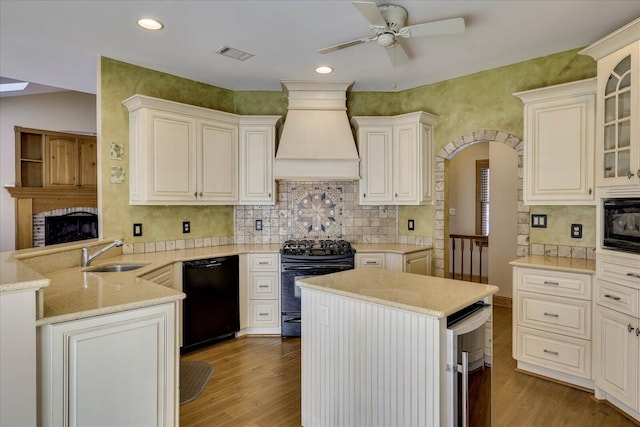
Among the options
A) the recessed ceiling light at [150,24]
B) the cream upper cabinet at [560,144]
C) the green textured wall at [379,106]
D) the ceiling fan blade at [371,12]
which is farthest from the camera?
the green textured wall at [379,106]

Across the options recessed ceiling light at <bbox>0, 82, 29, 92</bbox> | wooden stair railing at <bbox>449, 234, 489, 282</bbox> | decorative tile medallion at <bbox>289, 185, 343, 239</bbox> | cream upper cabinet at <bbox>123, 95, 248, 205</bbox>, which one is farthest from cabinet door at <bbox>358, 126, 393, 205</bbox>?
recessed ceiling light at <bbox>0, 82, 29, 92</bbox>

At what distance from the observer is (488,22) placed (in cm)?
282

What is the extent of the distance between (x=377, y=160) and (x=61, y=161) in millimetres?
5779

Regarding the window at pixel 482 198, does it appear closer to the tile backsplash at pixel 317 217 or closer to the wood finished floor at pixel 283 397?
the tile backsplash at pixel 317 217

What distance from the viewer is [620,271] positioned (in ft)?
8.16

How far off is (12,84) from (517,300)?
7.21 metres

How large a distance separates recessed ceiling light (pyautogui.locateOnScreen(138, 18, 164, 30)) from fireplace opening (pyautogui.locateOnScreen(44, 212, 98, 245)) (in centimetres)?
514

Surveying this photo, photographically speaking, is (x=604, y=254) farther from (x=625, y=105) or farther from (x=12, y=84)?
(x=12, y=84)

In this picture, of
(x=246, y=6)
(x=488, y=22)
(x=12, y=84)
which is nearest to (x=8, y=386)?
(x=246, y=6)

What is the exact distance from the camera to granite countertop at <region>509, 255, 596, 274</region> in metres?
2.82

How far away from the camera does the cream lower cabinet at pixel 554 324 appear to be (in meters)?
2.79

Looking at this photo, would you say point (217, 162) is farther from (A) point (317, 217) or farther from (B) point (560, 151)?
(B) point (560, 151)

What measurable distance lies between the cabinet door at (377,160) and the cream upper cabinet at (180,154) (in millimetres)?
1456

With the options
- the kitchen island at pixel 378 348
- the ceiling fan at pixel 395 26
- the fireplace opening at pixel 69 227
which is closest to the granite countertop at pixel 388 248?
the kitchen island at pixel 378 348
